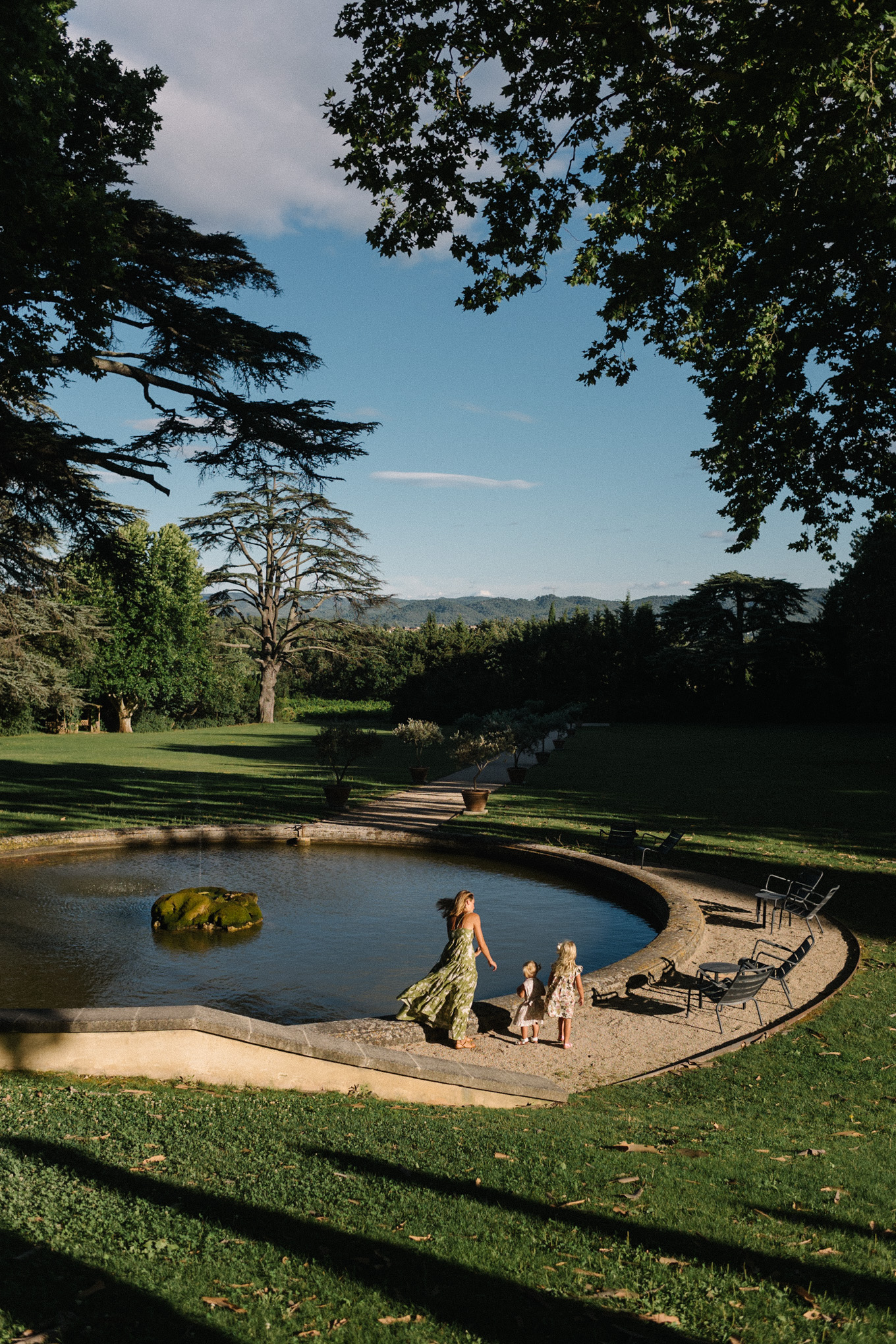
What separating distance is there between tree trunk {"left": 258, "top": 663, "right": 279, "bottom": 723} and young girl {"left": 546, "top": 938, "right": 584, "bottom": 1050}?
165 feet

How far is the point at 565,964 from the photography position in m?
8.68

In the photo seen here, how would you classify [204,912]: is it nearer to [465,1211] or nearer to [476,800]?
[465,1211]

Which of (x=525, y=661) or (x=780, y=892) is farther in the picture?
(x=525, y=661)

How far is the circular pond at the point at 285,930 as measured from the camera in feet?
32.5

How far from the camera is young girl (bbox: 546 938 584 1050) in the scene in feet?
28.1

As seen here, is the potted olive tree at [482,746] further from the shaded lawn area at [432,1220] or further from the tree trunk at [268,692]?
the tree trunk at [268,692]

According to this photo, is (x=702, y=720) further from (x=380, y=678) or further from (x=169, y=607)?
(x=169, y=607)

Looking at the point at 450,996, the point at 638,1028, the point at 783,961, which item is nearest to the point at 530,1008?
the point at 450,996

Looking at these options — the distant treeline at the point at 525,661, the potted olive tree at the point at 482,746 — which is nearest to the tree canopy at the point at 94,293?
the potted olive tree at the point at 482,746

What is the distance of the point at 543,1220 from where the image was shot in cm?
462

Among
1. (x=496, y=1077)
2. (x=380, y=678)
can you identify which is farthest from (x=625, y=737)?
(x=496, y=1077)

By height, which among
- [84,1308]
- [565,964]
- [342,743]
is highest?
[342,743]

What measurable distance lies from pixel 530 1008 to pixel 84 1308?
5.56 meters

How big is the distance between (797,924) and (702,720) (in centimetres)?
4945
